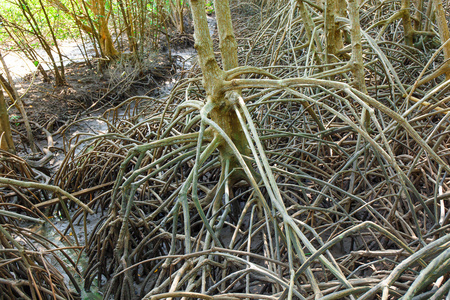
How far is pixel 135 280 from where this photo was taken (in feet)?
7.38

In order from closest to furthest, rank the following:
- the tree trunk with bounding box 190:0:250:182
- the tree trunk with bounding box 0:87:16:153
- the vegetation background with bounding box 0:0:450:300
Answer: the vegetation background with bounding box 0:0:450:300 → the tree trunk with bounding box 190:0:250:182 → the tree trunk with bounding box 0:87:16:153

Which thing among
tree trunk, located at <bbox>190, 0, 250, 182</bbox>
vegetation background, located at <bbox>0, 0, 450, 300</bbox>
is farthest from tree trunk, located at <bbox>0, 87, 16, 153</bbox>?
tree trunk, located at <bbox>190, 0, 250, 182</bbox>

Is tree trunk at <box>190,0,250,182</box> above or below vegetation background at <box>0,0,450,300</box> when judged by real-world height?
above

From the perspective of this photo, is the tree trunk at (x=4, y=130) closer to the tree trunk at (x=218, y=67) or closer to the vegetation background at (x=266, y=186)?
the vegetation background at (x=266, y=186)

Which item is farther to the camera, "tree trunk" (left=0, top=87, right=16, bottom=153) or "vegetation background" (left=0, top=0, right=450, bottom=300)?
"tree trunk" (left=0, top=87, right=16, bottom=153)

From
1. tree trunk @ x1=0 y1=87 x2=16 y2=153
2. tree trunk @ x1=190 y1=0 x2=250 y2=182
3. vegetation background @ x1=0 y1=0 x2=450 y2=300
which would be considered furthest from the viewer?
tree trunk @ x1=0 y1=87 x2=16 y2=153

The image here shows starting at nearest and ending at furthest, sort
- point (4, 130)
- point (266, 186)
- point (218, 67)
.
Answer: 1. point (266, 186)
2. point (218, 67)
3. point (4, 130)

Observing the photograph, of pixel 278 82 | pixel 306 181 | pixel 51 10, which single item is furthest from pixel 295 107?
pixel 51 10

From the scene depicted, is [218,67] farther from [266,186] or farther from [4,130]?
[4,130]

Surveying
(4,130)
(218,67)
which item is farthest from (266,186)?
(4,130)

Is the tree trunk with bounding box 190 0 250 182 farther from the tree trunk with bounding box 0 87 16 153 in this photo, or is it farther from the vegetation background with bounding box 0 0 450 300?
the tree trunk with bounding box 0 87 16 153

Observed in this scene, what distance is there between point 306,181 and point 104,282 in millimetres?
1537

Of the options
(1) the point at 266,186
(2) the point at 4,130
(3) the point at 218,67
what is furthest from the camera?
(2) the point at 4,130

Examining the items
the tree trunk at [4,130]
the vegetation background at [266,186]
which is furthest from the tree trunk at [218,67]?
the tree trunk at [4,130]
